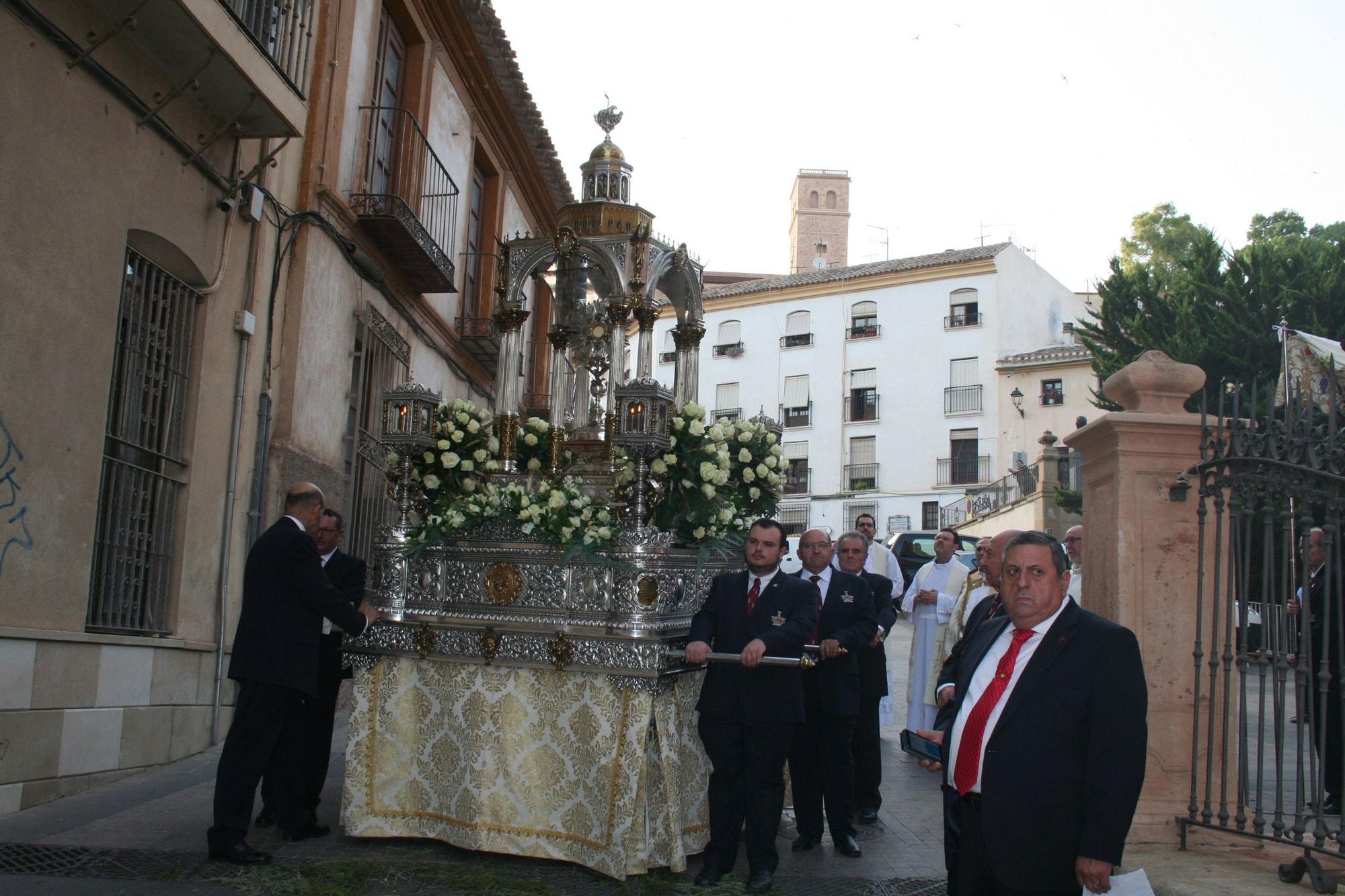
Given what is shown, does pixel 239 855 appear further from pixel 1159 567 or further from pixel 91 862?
pixel 1159 567

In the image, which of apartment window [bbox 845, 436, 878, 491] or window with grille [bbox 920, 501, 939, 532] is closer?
window with grille [bbox 920, 501, 939, 532]

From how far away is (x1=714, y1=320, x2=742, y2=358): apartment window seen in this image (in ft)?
149

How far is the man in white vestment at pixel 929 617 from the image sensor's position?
854cm

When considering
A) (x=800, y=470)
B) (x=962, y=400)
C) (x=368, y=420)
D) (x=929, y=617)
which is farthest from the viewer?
(x=800, y=470)

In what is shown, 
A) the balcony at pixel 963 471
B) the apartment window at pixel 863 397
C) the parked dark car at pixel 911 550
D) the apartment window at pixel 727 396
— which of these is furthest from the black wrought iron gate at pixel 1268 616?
the apartment window at pixel 727 396

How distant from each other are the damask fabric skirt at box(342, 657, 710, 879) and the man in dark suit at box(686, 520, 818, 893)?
0.67ft

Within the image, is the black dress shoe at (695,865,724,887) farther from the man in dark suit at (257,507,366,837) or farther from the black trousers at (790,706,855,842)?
the man in dark suit at (257,507,366,837)

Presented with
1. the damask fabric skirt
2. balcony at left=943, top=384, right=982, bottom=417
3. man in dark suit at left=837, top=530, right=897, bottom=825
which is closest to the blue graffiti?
the damask fabric skirt

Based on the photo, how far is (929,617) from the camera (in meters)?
8.79

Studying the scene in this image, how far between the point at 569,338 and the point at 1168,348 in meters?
20.4

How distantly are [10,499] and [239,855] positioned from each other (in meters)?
2.37

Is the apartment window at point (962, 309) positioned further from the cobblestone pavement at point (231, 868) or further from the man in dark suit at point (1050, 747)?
the man in dark suit at point (1050, 747)

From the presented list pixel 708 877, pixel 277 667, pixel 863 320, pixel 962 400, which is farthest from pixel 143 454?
pixel 863 320

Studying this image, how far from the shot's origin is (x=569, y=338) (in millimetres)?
7555
